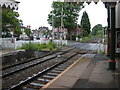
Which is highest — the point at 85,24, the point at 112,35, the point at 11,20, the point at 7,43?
the point at 85,24

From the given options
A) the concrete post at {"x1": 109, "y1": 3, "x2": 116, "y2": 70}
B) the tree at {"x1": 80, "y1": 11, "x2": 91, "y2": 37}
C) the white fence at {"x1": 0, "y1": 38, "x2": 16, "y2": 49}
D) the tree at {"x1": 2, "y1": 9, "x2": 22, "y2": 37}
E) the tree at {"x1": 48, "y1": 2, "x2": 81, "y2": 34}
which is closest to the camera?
the concrete post at {"x1": 109, "y1": 3, "x2": 116, "y2": 70}

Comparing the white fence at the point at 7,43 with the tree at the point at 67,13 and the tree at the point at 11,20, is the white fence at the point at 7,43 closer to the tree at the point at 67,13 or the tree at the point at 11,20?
the tree at the point at 11,20

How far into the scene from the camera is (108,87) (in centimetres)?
523

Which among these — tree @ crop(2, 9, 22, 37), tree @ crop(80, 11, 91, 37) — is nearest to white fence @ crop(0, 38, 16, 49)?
tree @ crop(2, 9, 22, 37)

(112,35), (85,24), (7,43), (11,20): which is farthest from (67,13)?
(112,35)

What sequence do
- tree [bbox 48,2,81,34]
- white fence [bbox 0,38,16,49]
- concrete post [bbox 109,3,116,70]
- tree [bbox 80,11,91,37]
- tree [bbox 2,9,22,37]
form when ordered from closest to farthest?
concrete post [bbox 109,3,116,70] < white fence [bbox 0,38,16,49] < tree [bbox 2,9,22,37] < tree [bbox 48,2,81,34] < tree [bbox 80,11,91,37]

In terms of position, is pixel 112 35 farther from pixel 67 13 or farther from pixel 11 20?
pixel 67 13

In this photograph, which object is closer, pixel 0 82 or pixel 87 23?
pixel 0 82

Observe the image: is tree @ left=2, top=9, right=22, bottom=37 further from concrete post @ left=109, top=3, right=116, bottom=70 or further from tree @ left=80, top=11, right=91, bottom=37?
tree @ left=80, top=11, right=91, bottom=37

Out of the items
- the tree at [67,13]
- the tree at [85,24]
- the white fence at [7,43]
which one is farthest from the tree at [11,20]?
the tree at [85,24]

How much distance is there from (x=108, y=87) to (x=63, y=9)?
43.3 meters

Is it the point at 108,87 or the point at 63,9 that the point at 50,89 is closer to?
the point at 108,87

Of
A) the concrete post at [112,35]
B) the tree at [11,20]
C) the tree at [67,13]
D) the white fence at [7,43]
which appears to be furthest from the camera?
the tree at [67,13]

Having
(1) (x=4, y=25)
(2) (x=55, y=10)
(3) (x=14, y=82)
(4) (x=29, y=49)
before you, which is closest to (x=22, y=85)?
(3) (x=14, y=82)
